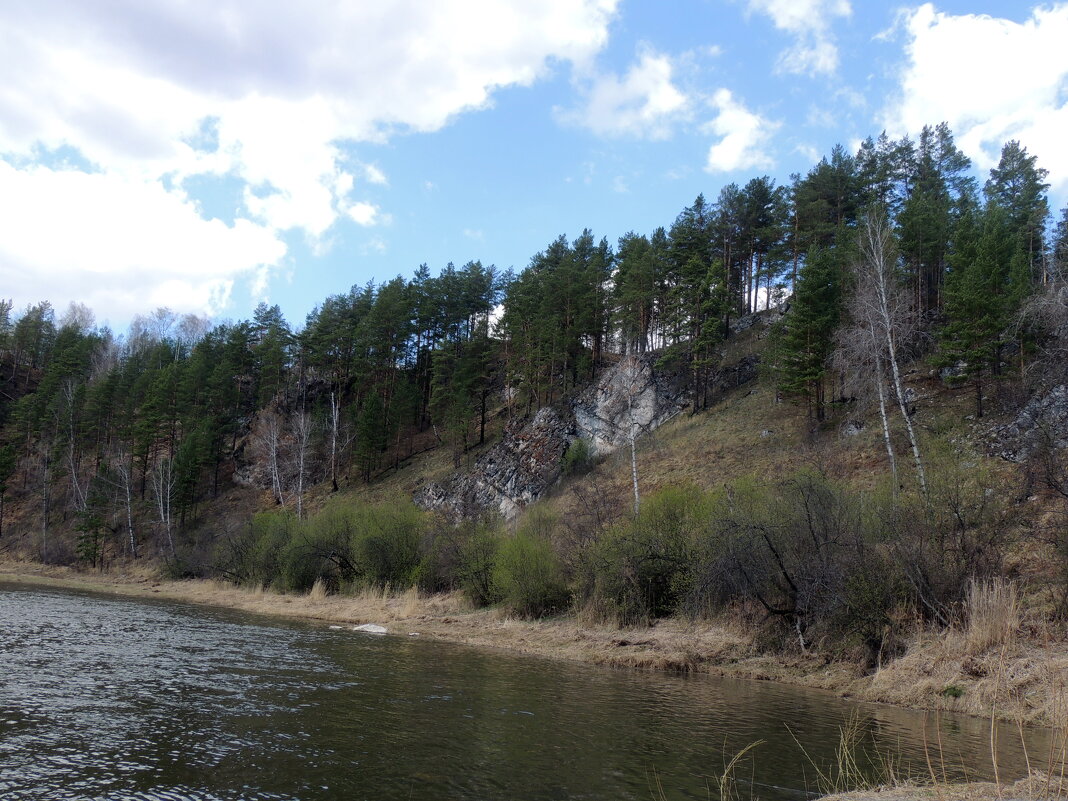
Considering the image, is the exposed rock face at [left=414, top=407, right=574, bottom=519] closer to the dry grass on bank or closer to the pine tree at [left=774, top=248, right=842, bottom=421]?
the pine tree at [left=774, top=248, right=842, bottom=421]

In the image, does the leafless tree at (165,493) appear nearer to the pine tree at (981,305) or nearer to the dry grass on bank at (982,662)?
the dry grass on bank at (982,662)

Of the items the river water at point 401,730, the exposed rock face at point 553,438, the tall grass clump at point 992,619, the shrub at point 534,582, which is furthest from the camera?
the exposed rock face at point 553,438

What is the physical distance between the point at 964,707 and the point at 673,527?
473 inches

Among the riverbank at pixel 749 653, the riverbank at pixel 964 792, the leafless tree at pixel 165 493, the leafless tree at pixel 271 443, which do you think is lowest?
the riverbank at pixel 749 653

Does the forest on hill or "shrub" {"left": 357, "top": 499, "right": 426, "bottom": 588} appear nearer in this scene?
the forest on hill

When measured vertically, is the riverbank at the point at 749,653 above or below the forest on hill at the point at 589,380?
below

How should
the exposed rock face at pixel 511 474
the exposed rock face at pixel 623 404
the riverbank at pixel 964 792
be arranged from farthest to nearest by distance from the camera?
the exposed rock face at pixel 623 404 → the exposed rock face at pixel 511 474 → the riverbank at pixel 964 792

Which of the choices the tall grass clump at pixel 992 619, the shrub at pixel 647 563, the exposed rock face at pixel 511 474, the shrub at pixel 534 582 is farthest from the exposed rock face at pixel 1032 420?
the exposed rock face at pixel 511 474

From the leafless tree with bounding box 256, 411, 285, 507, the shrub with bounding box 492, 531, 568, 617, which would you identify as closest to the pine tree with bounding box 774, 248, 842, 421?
the shrub with bounding box 492, 531, 568, 617

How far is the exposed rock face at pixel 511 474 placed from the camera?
1986 inches

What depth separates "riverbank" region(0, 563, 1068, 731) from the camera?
559 inches

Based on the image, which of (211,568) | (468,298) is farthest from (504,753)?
(468,298)

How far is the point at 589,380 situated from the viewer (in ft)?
188

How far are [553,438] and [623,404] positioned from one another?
6155mm
